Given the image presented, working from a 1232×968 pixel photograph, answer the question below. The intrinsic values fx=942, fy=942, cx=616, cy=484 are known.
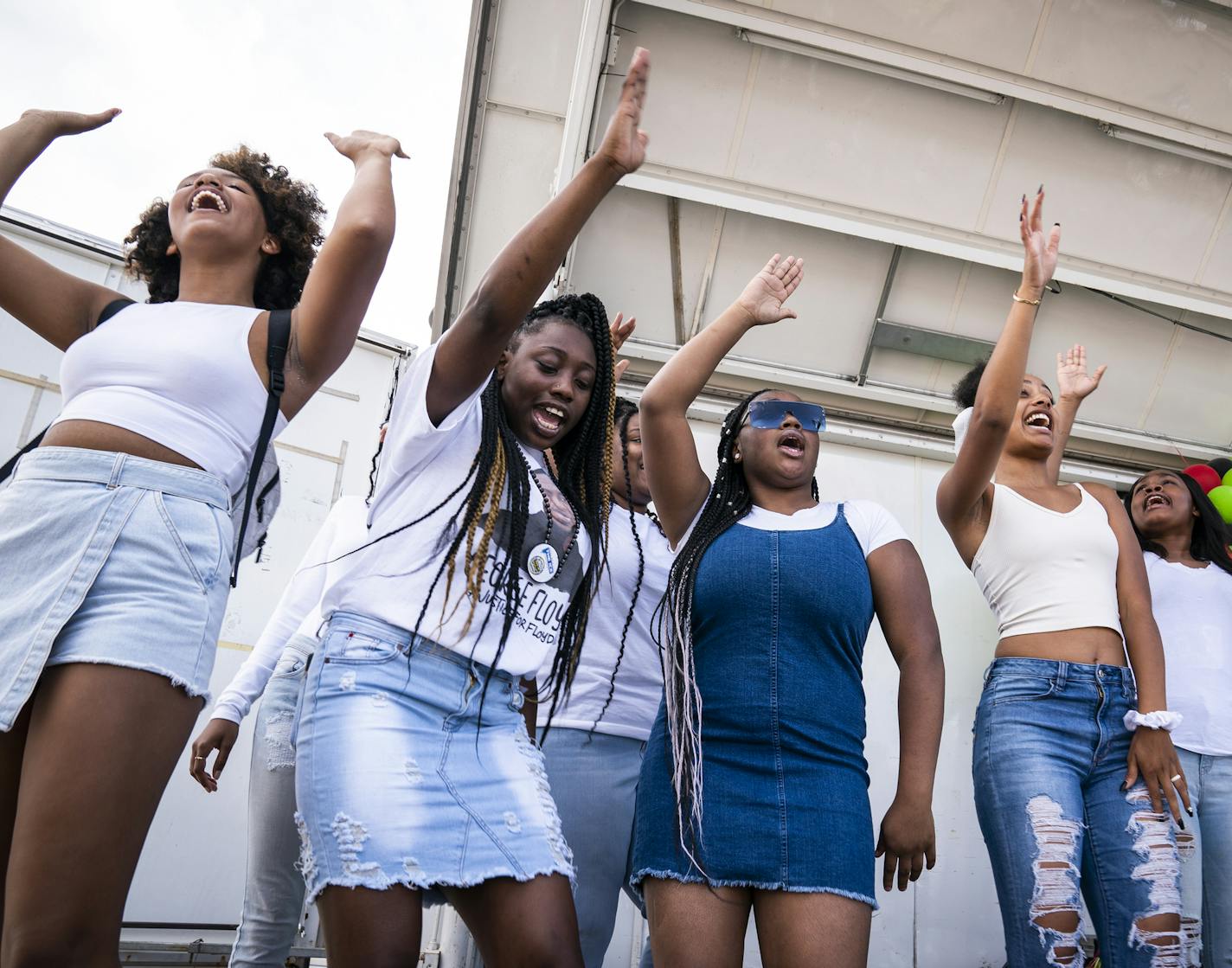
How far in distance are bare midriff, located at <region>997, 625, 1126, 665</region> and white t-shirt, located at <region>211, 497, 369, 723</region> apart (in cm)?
191

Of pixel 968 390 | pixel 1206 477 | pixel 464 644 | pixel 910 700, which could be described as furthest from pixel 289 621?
pixel 1206 477

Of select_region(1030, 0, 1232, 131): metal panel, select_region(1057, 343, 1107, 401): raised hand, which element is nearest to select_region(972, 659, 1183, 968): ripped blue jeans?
select_region(1057, 343, 1107, 401): raised hand

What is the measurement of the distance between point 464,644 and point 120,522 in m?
0.59

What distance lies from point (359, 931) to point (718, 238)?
137 inches

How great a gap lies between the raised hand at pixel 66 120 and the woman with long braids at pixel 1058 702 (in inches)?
89.1

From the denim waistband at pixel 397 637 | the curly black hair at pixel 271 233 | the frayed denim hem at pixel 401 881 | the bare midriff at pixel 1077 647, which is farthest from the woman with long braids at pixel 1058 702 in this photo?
the curly black hair at pixel 271 233

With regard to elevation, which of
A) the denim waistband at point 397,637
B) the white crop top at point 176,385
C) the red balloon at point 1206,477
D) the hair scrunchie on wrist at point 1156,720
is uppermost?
the red balloon at point 1206,477

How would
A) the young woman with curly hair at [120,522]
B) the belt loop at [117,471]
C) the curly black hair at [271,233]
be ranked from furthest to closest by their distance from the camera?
the curly black hair at [271,233], the belt loop at [117,471], the young woman with curly hair at [120,522]

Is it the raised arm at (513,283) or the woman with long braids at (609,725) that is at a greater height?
the raised arm at (513,283)

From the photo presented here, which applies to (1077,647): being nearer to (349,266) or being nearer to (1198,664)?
(1198,664)

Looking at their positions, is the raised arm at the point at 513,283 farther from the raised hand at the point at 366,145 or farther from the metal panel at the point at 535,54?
the metal panel at the point at 535,54

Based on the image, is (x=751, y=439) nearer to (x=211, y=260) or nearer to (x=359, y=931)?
(x=211, y=260)

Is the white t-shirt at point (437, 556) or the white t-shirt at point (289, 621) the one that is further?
the white t-shirt at point (289, 621)

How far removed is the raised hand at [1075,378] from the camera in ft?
11.5
